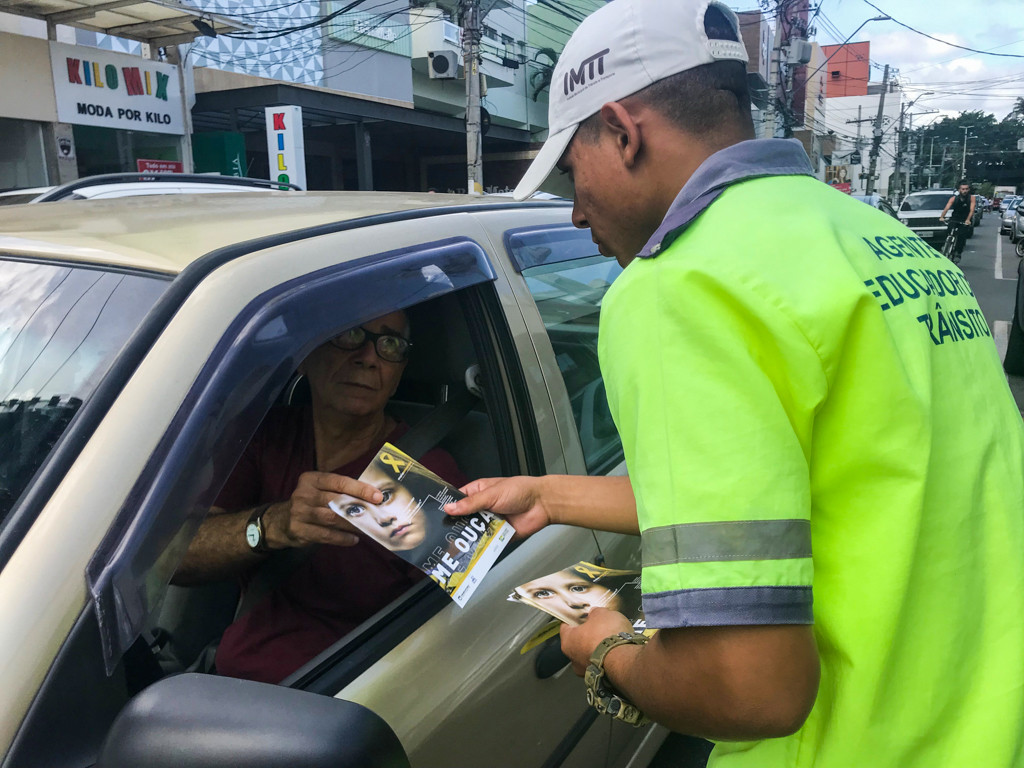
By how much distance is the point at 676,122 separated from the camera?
1.13 metres

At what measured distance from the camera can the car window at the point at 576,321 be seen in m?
2.01

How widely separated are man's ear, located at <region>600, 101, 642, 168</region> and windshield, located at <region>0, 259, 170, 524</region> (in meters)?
0.70

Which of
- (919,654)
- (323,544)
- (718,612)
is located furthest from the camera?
(323,544)

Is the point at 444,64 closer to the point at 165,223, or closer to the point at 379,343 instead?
the point at 379,343

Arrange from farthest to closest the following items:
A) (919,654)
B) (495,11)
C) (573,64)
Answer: (495,11), (573,64), (919,654)

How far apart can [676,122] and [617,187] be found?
0.39 feet

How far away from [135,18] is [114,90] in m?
0.94

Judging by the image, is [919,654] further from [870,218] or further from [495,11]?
[495,11]

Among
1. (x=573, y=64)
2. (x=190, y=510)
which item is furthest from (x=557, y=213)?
(x=190, y=510)

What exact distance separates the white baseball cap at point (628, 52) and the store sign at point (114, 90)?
1045 cm

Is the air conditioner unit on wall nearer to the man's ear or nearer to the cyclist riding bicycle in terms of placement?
the cyclist riding bicycle

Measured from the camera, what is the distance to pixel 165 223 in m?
1.52

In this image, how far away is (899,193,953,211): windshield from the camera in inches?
947

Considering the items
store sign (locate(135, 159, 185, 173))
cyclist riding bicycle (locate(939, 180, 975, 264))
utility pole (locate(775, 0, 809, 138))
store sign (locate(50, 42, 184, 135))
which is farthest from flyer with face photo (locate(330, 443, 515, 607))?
utility pole (locate(775, 0, 809, 138))
